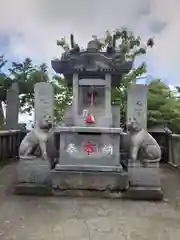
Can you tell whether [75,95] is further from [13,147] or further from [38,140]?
[13,147]

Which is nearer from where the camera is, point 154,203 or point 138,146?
point 154,203

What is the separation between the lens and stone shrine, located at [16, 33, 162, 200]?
7883 millimetres

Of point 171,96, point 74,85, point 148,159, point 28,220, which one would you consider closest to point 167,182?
point 148,159

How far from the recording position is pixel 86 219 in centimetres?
614

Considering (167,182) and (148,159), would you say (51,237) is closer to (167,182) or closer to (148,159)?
(148,159)

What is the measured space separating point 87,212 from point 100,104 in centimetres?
348

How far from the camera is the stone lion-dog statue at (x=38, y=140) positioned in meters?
8.27

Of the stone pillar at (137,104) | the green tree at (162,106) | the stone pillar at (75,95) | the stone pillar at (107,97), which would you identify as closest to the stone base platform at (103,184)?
the stone pillar at (137,104)

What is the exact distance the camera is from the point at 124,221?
6.07 m

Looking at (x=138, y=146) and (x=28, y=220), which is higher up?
(x=138, y=146)

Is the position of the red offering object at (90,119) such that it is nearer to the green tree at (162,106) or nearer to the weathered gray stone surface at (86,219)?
the weathered gray stone surface at (86,219)

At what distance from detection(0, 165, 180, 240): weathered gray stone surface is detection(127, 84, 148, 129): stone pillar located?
1859 millimetres

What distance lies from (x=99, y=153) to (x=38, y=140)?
1.42m

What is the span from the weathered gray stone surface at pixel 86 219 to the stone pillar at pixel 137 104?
1.86 meters
